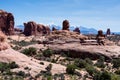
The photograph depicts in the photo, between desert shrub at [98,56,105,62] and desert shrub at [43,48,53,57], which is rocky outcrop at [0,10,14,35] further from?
desert shrub at [98,56,105,62]

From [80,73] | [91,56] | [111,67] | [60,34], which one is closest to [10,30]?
[60,34]

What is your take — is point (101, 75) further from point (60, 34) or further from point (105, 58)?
point (60, 34)

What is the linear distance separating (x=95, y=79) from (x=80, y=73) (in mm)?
2497

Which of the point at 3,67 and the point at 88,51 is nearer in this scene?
the point at 3,67

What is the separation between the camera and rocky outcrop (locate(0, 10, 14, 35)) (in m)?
146

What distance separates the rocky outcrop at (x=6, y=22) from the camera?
480 feet

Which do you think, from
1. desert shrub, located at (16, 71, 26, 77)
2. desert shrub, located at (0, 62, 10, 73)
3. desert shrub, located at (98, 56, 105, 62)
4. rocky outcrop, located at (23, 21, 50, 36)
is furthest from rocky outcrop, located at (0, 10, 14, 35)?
desert shrub, located at (16, 71, 26, 77)

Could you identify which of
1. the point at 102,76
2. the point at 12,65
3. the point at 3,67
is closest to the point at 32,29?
the point at 102,76

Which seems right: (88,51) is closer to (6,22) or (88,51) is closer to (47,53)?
(47,53)

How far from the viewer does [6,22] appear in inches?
5891

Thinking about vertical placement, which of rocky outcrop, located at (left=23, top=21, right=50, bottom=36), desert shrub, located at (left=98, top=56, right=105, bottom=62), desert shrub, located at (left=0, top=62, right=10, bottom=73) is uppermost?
rocky outcrop, located at (left=23, top=21, right=50, bottom=36)

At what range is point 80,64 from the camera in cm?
A: 5222

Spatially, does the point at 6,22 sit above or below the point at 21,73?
above

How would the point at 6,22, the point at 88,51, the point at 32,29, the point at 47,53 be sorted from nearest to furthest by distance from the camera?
the point at 47,53 < the point at 88,51 < the point at 6,22 < the point at 32,29
